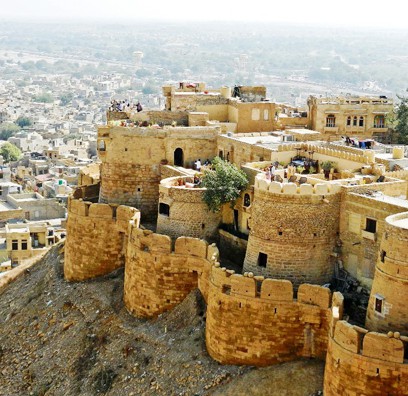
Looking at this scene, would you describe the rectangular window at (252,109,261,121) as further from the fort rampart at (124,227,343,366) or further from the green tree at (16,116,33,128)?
the green tree at (16,116,33,128)

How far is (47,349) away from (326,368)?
12524 mm

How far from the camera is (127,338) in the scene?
28.8 meters

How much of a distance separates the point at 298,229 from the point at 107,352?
7.83 meters

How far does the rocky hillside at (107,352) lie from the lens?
24453 millimetres

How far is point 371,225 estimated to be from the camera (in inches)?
999

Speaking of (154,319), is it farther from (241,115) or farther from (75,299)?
(241,115)

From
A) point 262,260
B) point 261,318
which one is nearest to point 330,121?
point 262,260

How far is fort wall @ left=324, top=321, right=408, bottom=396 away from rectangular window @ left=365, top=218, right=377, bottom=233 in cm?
486

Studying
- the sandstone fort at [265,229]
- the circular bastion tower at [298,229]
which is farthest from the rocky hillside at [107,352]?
the circular bastion tower at [298,229]

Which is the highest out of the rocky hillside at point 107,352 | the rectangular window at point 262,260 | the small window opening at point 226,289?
the rectangular window at point 262,260

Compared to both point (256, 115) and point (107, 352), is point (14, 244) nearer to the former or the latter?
point (256, 115)

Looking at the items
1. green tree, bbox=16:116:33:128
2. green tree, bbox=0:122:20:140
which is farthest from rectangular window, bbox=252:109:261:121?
green tree, bbox=16:116:33:128

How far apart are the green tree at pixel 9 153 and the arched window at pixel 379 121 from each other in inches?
2924

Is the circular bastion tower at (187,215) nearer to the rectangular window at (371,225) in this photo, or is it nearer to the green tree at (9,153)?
the rectangular window at (371,225)
